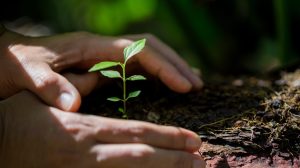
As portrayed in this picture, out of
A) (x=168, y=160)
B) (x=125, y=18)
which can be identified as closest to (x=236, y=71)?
(x=125, y=18)

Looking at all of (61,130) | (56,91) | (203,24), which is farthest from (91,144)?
(203,24)

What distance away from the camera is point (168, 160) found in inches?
46.9

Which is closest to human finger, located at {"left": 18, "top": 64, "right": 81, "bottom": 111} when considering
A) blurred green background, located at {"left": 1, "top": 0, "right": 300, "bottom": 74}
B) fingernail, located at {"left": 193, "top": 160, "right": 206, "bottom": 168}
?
fingernail, located at {"left": 193, "top": 160, "right": 206, "bottom": 168}

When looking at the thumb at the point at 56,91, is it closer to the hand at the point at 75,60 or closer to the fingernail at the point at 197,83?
the hand at the point at 75,60

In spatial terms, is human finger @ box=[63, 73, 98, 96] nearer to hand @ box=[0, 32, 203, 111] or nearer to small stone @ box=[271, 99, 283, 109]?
hand @ box=[0, 32, 203, 111]

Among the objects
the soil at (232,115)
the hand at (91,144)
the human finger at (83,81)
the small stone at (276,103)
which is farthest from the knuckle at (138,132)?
the small stone at (276,103)

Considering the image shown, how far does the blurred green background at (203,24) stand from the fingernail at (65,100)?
1430 millimetres

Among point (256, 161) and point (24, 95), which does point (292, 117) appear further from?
point (24, 95)

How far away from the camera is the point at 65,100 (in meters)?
1.30

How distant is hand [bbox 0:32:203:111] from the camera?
1449 mm

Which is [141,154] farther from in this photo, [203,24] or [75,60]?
[203,24]

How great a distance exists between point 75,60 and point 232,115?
1.72 ft

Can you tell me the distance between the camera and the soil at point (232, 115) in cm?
137

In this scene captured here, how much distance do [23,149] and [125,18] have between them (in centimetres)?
201
